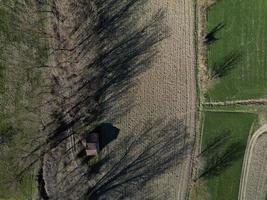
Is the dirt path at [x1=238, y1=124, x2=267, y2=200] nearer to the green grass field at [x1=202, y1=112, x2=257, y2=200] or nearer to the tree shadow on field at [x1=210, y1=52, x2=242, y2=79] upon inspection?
the green grass field at [x1=202, y1=112, x2=257, y2=200]

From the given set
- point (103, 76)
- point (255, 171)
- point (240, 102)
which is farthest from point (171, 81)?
point (255, 171)

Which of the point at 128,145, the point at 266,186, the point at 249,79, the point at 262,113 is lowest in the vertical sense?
the point at 266,186

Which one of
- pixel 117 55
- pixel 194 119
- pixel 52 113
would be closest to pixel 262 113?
pixel 194 119

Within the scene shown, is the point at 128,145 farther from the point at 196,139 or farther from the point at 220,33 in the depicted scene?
the point at 220,33

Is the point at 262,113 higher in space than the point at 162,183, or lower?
higher

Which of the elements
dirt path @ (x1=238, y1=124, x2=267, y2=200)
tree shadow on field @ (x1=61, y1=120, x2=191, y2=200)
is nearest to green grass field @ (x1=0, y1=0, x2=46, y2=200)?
tree shadow on field @ (x1=61, y1=120, x2=191, y2=200)

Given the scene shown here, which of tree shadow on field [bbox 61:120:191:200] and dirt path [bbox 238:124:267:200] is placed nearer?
tree shadow on field [bbox 61:120:191:200]
